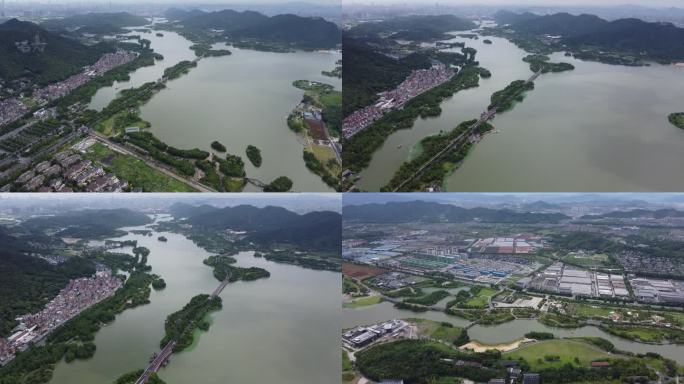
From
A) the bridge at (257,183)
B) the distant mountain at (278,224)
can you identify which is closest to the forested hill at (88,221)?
the distant mountain at (278,224)

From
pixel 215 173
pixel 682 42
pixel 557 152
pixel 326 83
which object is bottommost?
pixel 215 173

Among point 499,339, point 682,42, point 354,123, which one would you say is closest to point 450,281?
point 499,339

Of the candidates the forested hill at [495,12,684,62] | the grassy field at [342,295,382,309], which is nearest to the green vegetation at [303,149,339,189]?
the grassy field at [342,295,382,309]

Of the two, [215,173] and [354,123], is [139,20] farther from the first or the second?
[354,123]

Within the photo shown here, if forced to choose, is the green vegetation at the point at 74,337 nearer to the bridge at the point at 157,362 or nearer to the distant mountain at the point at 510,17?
the bridge at the point at 157,362

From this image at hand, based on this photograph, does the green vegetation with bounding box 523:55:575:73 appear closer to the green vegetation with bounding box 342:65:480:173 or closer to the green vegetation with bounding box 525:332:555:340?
the green vegetation with bounding box 342:65:480:173
